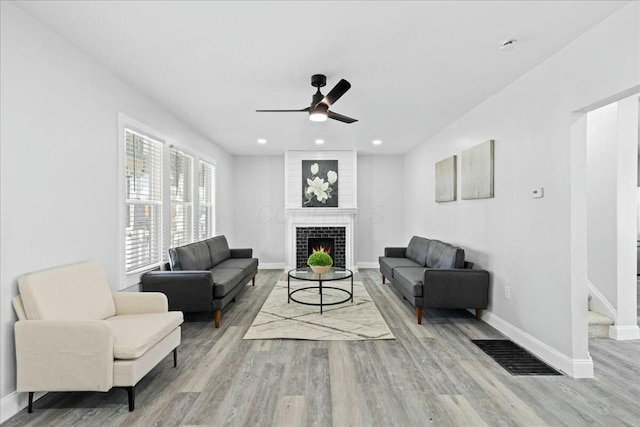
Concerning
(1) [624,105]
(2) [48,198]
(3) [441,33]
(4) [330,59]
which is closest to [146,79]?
(2) [48,198]

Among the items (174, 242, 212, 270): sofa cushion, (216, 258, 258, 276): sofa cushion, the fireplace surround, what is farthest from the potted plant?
the fireplace surround

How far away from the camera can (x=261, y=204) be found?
25.0 ft

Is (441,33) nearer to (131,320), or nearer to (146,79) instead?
(146,79)

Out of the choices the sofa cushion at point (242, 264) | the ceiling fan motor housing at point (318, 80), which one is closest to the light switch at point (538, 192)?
the ceiling fan motor housing at point (318, 80)

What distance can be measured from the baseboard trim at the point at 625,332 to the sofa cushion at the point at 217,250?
4.91m

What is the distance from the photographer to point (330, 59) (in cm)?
286

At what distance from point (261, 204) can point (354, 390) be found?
560 centimetres

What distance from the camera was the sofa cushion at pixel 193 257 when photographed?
4.16 metres

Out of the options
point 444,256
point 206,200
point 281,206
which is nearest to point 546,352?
point 444,256

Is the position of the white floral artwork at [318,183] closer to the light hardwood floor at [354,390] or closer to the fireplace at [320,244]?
the fireplace at [320,244]

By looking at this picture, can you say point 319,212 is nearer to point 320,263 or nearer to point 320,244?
point 320,244

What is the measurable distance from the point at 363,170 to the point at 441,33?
5.23 m

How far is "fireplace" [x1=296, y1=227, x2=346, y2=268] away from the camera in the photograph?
7.18 m

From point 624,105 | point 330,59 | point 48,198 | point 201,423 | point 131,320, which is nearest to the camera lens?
point 201,423
